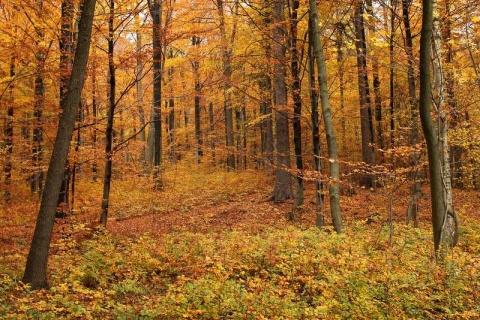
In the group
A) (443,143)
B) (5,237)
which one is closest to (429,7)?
(443,143)

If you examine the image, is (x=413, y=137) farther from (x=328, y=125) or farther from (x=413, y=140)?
(x=328, y=125)

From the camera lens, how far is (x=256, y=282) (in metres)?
5.64

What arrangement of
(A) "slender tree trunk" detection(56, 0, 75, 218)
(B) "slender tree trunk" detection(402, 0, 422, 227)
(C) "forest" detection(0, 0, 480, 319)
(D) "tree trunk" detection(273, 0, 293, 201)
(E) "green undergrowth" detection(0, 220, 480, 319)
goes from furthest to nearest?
(D) "tree trunk" detection(273, 0, 293, 201)
(A) "slender tree trunk" detection(56, 0, 75, 218)
(B) "slender tree trunk" detection(402, 0, 422, 227)
(C) "forest" detection(0, 0, 480, 319)
(E) "green undergrowth" detection(0, 220, 480, 319)

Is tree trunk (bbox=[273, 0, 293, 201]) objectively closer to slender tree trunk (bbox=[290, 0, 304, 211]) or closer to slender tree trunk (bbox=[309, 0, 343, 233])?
slender tree trunk (bbox=[290, 0, 304, 211])

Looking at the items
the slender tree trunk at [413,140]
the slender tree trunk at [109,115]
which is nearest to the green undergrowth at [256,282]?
the slender tree trunk at [413,140]

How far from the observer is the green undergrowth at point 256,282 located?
15.3 feet

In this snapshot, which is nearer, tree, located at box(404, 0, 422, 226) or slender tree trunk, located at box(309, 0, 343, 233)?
slender tree trunk, located at box(309, 0, 343, 233)

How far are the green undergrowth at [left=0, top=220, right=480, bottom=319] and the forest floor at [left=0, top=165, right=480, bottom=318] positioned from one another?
85 cm

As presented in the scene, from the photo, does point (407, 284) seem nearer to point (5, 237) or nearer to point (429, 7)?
point (429, 7)

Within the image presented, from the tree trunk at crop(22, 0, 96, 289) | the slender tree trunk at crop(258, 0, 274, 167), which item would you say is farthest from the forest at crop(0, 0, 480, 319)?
the slender tree trunk at crop(258, 0, 274, 167)

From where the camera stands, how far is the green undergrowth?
4664 mm

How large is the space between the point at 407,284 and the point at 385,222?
6.93 meters

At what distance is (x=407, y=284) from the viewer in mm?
5285

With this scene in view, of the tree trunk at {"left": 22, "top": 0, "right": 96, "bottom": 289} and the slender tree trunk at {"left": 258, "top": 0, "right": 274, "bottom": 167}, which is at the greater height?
the slender tree trunk at {"left": 258, "top": 0, "right": 274, "bottom": 167}
